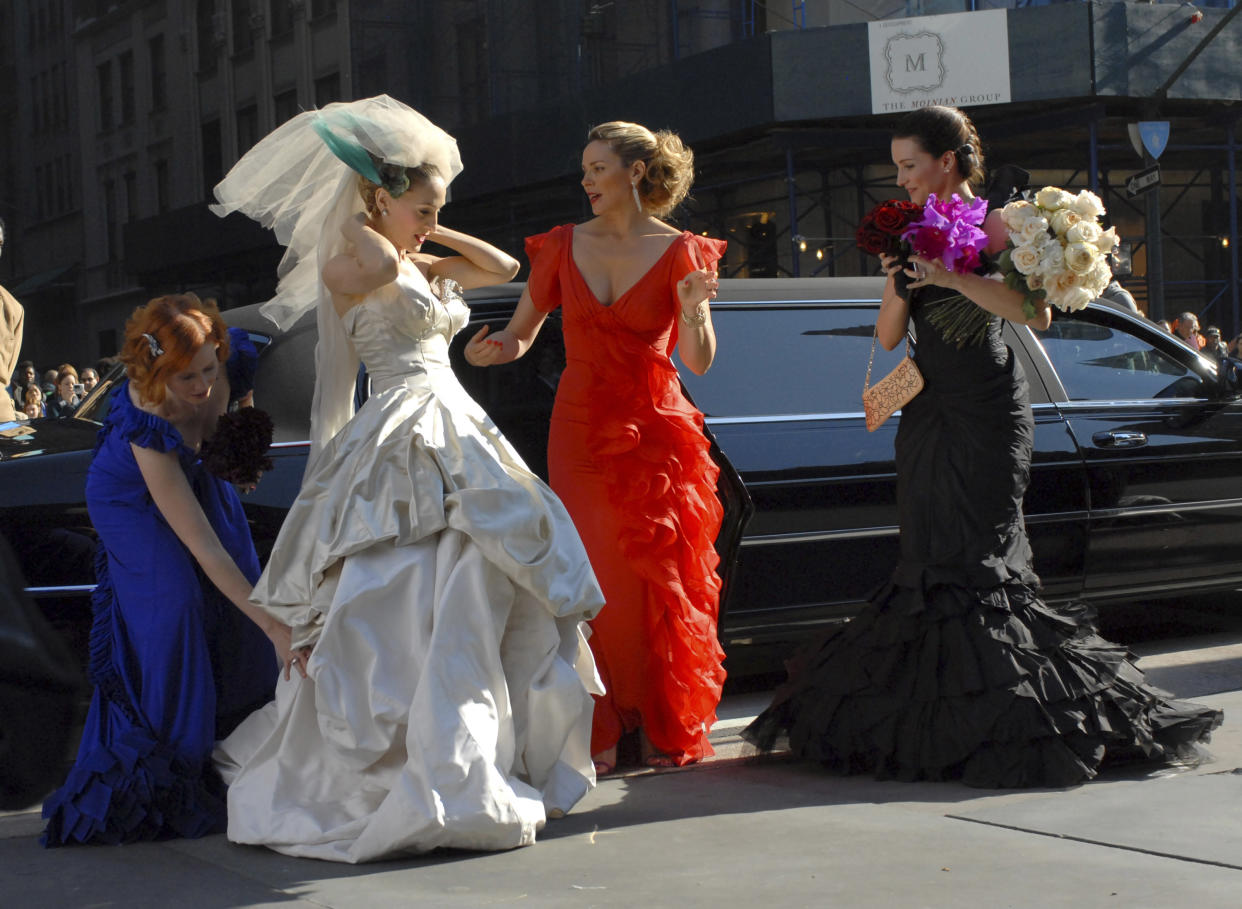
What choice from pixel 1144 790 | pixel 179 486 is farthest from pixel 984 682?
pixel 179 486

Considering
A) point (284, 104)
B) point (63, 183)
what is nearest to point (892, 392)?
point (284, 104)

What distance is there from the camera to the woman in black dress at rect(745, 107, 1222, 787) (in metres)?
4.42

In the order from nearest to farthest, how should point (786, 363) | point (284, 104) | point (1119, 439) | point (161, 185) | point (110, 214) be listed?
point (786, 363) → point (1119, 439) → point (284, 104) → point (161, 185) → point (110, 214)

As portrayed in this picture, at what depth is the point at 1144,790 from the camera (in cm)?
432

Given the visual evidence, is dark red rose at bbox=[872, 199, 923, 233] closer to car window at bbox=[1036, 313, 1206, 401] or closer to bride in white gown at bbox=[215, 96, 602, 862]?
bride in white gown at bbox=[215, 96, 602, 862]

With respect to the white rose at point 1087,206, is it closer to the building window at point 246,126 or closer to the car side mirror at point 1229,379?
the car side mirror at point 1229,379

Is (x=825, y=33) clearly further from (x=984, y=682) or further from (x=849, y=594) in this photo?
(x=984, y=682)

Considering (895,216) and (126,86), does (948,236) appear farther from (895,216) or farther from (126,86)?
(126,86)

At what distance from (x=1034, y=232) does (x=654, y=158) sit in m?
1.27

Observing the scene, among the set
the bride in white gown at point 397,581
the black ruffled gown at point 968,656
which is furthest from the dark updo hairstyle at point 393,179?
the black ruffled gown at point 968,656

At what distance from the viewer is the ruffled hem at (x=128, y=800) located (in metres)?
4.12

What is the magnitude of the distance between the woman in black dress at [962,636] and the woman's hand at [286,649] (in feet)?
5.01

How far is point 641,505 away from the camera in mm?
4918

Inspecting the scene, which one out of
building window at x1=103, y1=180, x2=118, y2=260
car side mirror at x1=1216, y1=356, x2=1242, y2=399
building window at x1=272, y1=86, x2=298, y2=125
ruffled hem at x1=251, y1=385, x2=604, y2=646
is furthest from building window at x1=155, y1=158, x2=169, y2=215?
ruffled hem at x1=251, y1=385, x2=604, y2=646
